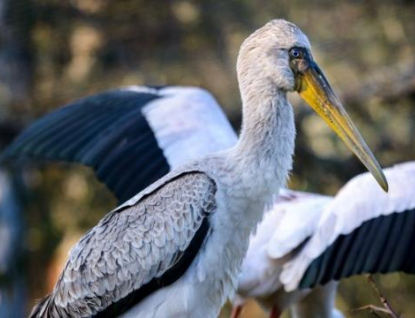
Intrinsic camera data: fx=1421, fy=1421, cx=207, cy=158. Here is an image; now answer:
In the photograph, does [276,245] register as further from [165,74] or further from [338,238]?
[165,74]

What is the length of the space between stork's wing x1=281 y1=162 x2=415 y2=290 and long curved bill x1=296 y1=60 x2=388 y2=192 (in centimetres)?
152

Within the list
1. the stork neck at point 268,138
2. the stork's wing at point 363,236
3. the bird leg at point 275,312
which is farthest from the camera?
the bird leg at point 275,312

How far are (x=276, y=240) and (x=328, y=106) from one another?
1871mm

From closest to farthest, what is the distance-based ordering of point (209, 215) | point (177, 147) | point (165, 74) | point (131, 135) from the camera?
point (209, 215) → point (177, 147) → point (131, 135) → point (165, 74)

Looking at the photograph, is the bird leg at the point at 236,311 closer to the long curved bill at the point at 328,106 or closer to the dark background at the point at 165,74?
the long curved bill at the point at 328,106

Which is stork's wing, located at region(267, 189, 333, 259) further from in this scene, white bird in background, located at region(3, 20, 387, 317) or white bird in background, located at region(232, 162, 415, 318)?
white bird in background, located at region(3, 20, 387, 317)

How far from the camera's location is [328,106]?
551 centimetres

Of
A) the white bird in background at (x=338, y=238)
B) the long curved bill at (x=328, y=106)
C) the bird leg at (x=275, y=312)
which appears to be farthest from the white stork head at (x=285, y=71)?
the bird leg at (x=275, y=312)

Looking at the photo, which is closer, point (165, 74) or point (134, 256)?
point (134, 256)

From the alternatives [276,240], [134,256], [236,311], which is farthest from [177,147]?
[134,256]

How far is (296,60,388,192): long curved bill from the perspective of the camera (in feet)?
17.7

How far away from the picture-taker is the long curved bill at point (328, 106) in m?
5.41

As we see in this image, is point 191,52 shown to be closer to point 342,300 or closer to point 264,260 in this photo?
point 342,300

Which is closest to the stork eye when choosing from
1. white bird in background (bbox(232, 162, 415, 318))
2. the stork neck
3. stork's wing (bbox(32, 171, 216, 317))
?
the stork neck
